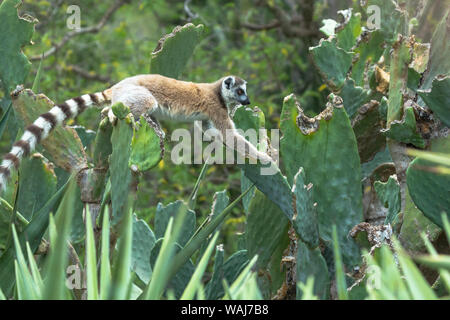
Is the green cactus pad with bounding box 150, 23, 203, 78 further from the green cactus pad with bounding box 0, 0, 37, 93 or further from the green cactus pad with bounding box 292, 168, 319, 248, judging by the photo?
the green cactus pad with bounding box 292, 168, 319, 248

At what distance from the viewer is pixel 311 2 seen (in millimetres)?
7680

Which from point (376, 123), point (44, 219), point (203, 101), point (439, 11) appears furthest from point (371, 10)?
point (44, 219)

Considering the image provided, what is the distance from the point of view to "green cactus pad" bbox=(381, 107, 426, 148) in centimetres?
249

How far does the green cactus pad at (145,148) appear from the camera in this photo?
2289mm

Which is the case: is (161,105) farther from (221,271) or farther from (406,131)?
(406,131)

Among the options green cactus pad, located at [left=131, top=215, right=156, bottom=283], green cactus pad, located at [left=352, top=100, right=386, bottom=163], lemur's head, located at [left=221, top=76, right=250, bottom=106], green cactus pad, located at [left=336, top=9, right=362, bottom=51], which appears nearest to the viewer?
green cactus pad, located at [left=131, top=215, right=156, bottom=283]

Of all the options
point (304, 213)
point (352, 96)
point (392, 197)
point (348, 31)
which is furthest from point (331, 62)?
point (304, 213)

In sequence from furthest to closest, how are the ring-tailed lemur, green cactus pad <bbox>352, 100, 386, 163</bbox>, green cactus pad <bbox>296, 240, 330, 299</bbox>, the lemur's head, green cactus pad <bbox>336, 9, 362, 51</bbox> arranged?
the lemur's head
green cactus pad <bbox>336, 9, 362, 51</bbox>
green cactus pad <bbox>352, 100, 386, 163</bbox>
the ring-tailed lemur
green cactus pad <bbox>296, 240, 330, 299</bbox>

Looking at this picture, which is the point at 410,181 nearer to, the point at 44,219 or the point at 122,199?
the point at 122,199

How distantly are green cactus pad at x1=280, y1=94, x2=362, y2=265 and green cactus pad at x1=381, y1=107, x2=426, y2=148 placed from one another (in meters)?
0.16

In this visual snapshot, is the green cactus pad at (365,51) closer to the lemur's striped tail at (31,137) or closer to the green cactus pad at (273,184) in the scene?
the green cactus pad at (273,184)

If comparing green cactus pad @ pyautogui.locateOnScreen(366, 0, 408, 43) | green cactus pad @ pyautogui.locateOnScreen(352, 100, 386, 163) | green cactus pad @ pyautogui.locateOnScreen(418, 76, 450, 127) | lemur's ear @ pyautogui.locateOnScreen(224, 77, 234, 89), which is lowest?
green cactus pad @ pyautogui.locateOnScreen(418, 76, 450, 127)

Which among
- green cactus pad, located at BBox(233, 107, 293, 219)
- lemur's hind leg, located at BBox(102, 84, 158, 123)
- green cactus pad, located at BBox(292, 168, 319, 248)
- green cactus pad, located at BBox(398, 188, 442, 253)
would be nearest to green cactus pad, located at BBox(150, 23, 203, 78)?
lemur's hind leg, located at BBox(102, 84, 158, 123)
